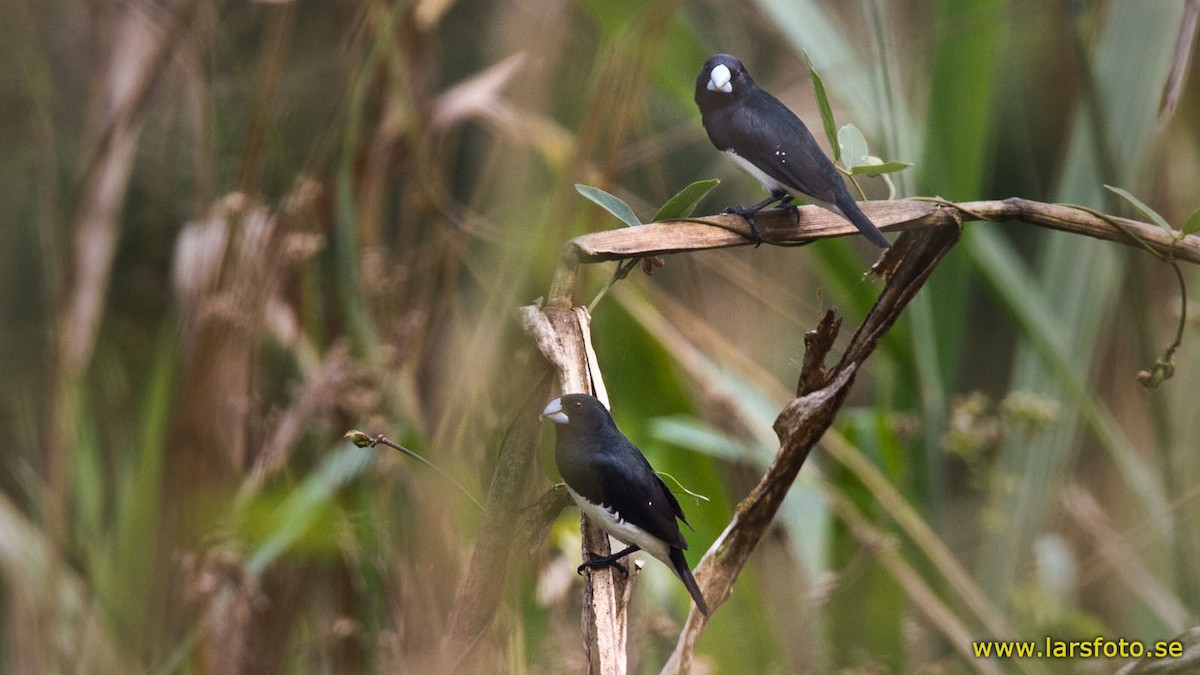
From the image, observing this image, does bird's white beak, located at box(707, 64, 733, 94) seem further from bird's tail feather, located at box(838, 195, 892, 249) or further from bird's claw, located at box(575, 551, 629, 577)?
bird's claw, located at box(575, 551, 629, 577)

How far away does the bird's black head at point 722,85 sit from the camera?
90 centimetres

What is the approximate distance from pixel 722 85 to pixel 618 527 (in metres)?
0.41

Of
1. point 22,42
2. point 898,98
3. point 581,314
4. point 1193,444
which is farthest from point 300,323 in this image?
point 1193,444

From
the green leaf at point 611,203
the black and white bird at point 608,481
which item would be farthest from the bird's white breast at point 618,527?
the green leaf at point 611,203

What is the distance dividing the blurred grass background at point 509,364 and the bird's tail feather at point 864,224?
0.45 metres

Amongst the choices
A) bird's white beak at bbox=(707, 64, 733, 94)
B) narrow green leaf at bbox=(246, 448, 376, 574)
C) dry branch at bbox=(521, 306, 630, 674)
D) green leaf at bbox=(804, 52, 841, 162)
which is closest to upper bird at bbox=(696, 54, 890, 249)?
bird's white beak at bbox=(707, 64, 733, 94)

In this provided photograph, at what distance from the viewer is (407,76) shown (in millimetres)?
1674

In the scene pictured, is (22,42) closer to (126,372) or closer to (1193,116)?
(126,372)

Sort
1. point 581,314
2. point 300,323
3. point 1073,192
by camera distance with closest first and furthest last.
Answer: point 581,314 → point 1073,192 → point 300,323

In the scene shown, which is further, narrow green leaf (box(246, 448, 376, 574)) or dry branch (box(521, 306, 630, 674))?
narrow green leaf (box(246, 448, 376, 574))

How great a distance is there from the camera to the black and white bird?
2.11 ft

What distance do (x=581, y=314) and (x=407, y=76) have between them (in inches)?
44.8

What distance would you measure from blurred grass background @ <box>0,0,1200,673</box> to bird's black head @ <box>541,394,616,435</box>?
41cm

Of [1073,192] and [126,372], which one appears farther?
[126,372]
